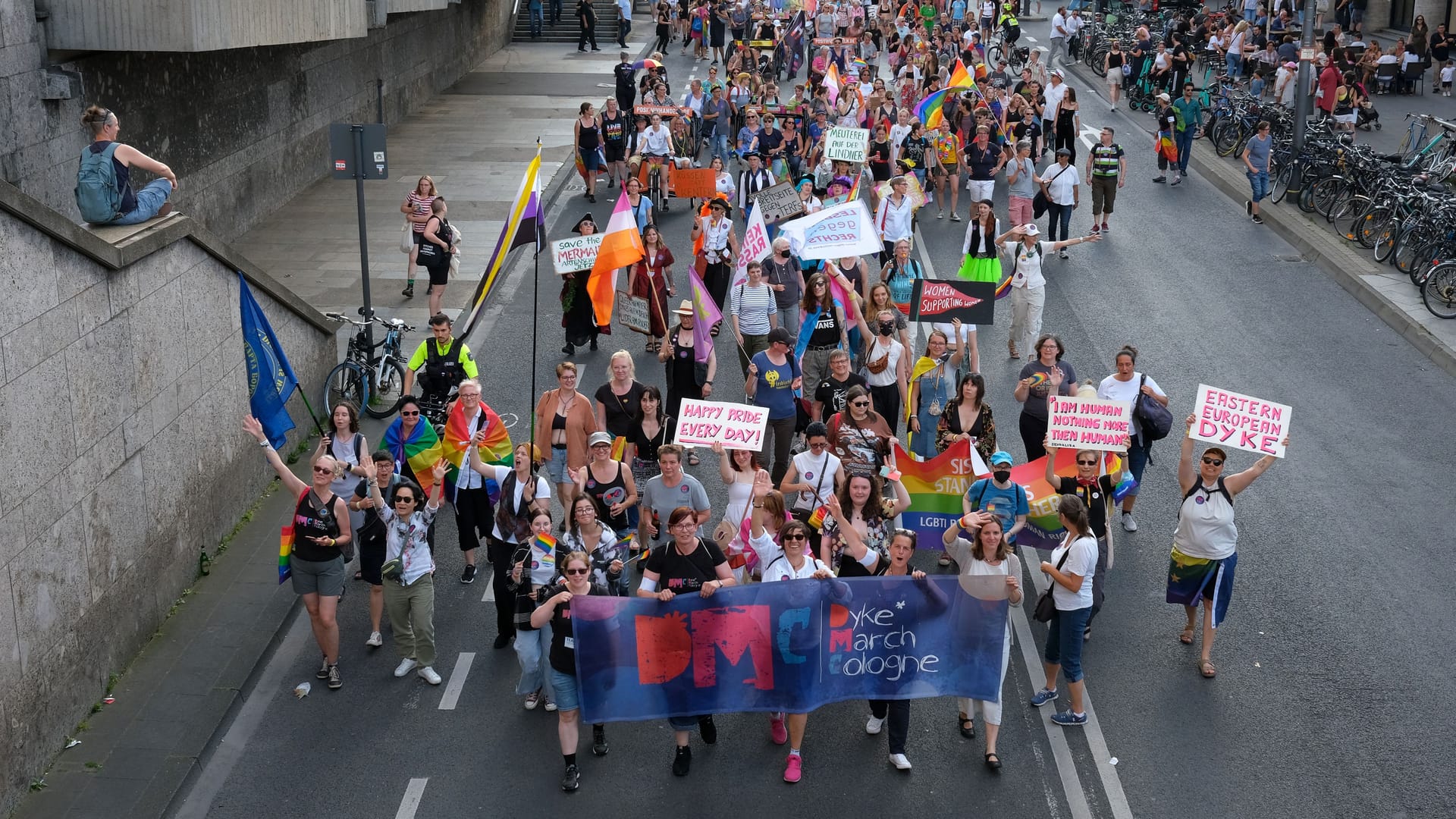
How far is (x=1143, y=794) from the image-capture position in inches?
348

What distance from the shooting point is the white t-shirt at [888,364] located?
12719 millimetres

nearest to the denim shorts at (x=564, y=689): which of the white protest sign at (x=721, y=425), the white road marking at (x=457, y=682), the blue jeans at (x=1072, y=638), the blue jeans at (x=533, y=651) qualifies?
the blue jeans at (x=533, y=651)

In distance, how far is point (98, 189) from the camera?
34.9 ft

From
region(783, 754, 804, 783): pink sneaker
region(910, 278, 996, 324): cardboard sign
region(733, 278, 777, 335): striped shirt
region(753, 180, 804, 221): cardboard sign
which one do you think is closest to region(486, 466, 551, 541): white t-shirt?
region(783, 754, 804, 783): pink sneaker

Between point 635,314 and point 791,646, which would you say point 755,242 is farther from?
Result: point 791,646

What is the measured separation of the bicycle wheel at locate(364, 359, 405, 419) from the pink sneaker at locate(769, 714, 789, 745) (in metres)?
6.75

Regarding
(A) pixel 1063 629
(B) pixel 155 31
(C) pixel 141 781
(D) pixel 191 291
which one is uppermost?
(B) pixel 155 31

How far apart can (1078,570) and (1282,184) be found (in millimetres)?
17814

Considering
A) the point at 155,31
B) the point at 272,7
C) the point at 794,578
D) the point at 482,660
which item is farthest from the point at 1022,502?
the point at 272,7

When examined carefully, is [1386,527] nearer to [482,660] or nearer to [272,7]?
[482,660]

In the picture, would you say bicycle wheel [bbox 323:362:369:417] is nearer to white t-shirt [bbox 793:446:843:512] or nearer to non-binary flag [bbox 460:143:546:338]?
non-binary flag [bbox 460:143:546:338]

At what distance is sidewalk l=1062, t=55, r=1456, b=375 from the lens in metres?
17.7

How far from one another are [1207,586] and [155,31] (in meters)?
12.1

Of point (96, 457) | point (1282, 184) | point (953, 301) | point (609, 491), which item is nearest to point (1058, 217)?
point (1282, 184)
